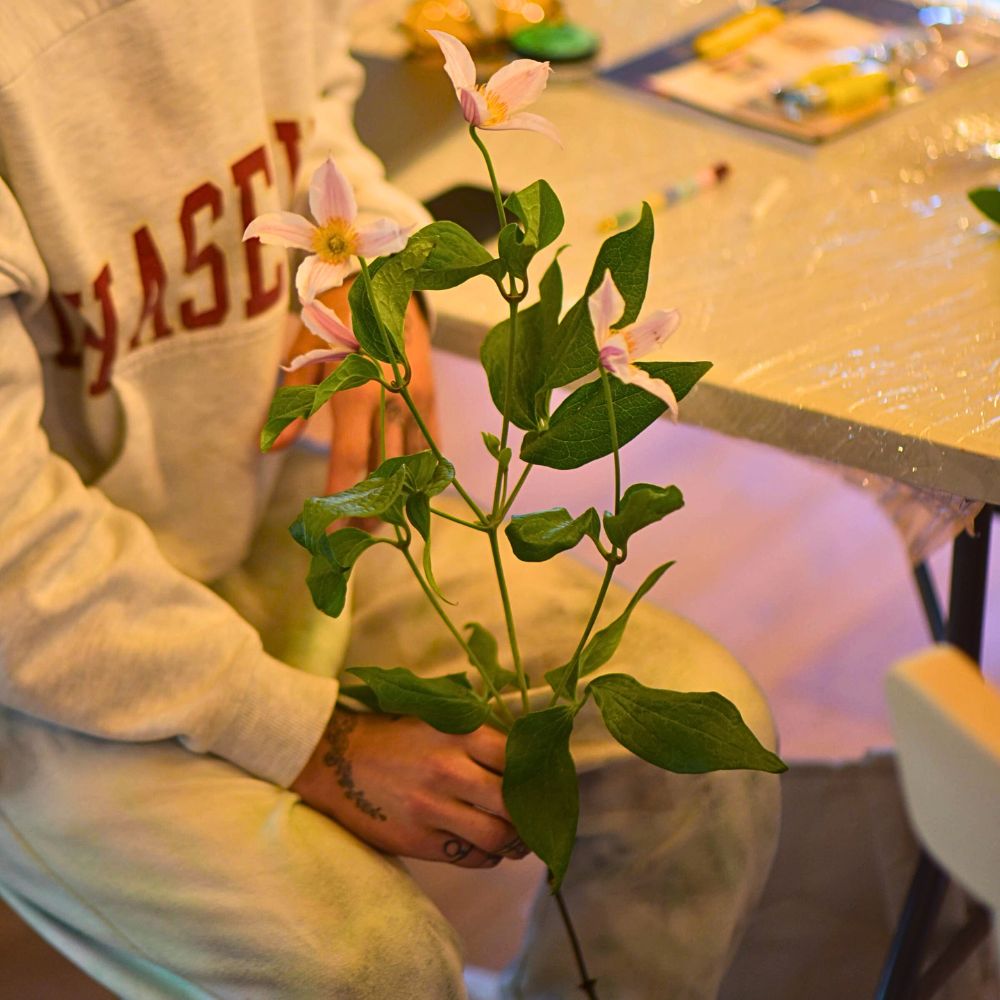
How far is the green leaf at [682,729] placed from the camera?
22.5 inches

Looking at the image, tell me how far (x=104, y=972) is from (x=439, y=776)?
217 mm

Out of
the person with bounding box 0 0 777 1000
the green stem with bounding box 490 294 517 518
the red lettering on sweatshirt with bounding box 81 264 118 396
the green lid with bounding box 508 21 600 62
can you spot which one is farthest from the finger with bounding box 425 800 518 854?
the green lid with bounding box 508 21 600 62

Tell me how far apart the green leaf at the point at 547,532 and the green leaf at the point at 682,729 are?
0.28 feet

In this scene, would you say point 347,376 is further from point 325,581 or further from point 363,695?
point 363,695

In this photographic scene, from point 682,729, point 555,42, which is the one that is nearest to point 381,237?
point 682,729

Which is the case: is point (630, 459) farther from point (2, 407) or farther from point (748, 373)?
point (2, 407)

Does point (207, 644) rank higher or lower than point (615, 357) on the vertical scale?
lower

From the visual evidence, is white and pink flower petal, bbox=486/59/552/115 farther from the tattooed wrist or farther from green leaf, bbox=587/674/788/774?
the tattooed wrist

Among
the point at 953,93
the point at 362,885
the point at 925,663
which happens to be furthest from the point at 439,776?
the point at 953,93

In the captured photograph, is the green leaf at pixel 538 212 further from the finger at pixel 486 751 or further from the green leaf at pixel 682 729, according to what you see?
the finger at pixel 486 751

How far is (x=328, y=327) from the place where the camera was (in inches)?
21.3

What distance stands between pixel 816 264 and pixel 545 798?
0.42 meters

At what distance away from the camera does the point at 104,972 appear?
29.1 inches

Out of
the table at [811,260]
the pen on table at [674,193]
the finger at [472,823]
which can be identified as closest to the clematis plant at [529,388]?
the finger at [472,823]
